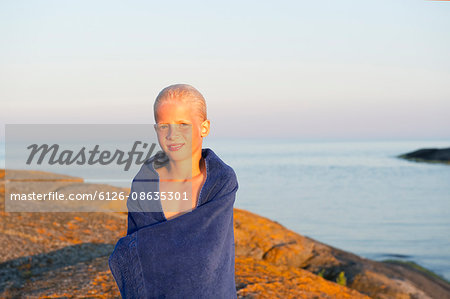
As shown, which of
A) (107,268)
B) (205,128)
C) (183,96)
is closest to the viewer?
(183,96)

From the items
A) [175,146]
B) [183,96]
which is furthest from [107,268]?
[183,96]

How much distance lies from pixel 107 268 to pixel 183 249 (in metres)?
3.91

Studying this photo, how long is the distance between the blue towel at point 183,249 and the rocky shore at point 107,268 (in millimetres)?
2556

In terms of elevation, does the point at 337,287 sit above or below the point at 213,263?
below

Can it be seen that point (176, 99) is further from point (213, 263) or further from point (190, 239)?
point (213, 263)

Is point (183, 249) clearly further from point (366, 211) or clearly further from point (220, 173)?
point (366, 211)

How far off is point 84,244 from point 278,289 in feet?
13.5

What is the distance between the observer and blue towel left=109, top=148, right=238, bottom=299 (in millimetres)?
3189

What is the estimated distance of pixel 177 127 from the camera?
3184 millimetres

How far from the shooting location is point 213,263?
326 cm

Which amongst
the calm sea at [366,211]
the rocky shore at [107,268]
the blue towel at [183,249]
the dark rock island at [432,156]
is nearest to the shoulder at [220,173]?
the blue towel at [183,249]

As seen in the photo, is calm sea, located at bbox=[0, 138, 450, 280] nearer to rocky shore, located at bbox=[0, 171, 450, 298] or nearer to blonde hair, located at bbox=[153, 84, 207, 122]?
rocky shore, located at bbox=[0, 171, 450, 298]

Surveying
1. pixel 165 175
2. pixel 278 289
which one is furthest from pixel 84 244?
pixel 165 175

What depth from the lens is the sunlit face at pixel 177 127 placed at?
3.17 metres
